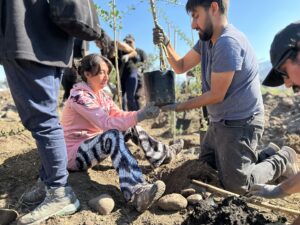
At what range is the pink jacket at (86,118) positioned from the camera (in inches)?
113

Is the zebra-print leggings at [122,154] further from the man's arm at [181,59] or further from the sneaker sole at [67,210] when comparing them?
the man's arm at [181,59]

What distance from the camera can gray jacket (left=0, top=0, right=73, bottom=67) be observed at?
7.22 ft

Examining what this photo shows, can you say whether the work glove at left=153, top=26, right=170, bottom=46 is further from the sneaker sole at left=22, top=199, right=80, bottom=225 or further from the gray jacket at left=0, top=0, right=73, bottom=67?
the sneaker sole at left=22, top=199, right=80, bottom=225

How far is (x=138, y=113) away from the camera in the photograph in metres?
2.88

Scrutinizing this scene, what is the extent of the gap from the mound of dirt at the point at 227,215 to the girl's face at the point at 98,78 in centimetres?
126

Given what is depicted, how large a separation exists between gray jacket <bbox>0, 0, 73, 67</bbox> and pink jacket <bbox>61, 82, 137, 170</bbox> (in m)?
0.57

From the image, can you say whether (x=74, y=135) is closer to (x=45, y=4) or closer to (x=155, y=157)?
(x=155, y=157)

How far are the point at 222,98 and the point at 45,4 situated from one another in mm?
1344

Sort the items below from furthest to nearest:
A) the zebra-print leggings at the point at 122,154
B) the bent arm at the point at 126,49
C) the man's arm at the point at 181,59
Answer: 1. the bent arm at the point at 126,49
2. the man's arm at the point at 181,59
3. the zebra-print leggings at the point at 122,154

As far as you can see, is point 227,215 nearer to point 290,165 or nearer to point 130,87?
point 290,165

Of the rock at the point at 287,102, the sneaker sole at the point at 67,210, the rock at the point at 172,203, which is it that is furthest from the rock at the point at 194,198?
the rock at the point at 287,102

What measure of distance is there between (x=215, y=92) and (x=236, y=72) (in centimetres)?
23

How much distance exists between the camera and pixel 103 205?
2572mm

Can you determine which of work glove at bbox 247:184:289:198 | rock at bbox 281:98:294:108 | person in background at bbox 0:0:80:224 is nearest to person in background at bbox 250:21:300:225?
work glove at bbox 247:184:289:198
